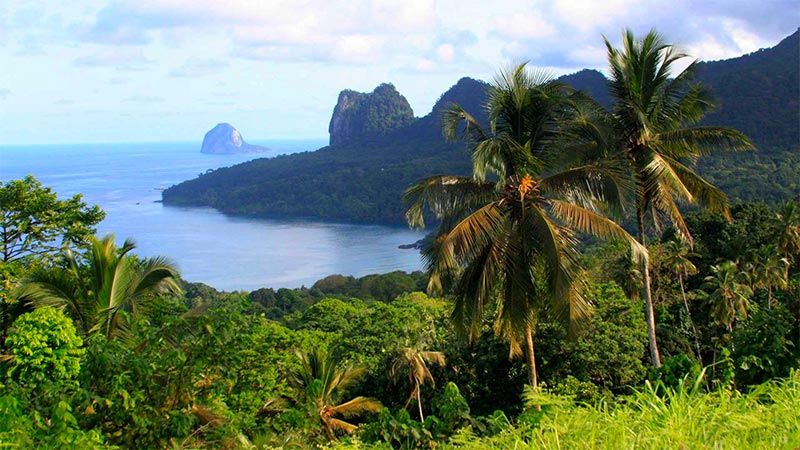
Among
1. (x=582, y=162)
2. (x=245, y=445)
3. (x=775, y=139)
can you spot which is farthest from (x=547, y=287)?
(x=775, y=139)

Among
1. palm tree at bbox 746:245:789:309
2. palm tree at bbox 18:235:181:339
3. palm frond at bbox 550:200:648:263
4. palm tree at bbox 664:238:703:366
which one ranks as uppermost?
palm frond at bbox 550:200:648:263

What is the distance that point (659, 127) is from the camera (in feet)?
31.2

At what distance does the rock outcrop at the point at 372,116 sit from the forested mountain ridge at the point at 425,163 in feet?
10.0

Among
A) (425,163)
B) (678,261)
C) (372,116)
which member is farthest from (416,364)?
(372,116)

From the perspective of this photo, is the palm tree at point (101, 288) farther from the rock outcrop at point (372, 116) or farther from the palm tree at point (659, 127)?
the rock outcrop at point (372, 116)

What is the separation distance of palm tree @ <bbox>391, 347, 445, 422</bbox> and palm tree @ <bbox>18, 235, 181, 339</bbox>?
643cm

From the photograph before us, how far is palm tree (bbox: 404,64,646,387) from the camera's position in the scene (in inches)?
286

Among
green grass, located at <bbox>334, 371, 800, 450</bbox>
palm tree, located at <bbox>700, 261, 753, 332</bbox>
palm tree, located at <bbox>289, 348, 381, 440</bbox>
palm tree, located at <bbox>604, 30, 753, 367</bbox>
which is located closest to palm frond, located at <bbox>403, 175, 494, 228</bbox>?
palm tree, located at <bbox>604, 30, 753, 367</bbox>

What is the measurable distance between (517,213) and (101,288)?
178 inches

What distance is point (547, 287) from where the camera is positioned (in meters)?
7.55

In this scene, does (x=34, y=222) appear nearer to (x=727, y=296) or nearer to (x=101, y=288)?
(x=101, y=288)

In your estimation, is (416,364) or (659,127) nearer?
(659,127)

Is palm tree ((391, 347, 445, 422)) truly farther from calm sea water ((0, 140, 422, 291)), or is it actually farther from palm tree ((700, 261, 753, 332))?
calm sea water ((0, 140, 422, 291))

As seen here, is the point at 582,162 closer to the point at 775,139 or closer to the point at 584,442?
the point at 584,442
